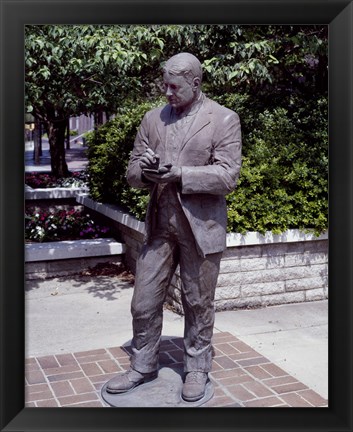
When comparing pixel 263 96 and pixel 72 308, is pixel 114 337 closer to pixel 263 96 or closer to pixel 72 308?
pixel 72 308

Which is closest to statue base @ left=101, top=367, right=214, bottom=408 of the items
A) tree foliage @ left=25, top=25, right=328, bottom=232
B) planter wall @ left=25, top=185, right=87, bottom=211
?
tree foliage @ left=25, top=25, right=328, bottom=232

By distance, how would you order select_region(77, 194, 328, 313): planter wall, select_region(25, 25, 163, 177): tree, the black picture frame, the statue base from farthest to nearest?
select_region(77, 194, 328, 313): planter wall, select_region(25, 25, 163, 177): tree, the statue base, the black picture frame

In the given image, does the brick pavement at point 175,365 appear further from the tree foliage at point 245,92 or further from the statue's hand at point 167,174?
the tree foliage at point 245,92

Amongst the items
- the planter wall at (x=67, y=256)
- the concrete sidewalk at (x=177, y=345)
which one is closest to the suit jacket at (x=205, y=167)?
the concrete sidewalk at (x=177, y=345)

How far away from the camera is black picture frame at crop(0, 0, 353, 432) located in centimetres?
392

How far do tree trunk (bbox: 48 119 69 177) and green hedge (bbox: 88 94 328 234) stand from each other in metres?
6.52

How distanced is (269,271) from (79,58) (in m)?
3.30

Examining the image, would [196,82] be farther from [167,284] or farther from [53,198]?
[53,198]

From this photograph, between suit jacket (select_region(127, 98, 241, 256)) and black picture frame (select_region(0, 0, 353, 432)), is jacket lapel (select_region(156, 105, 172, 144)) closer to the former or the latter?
suit jacket (select_region(127, 98, 241, 256))

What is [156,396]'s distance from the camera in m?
4.57
